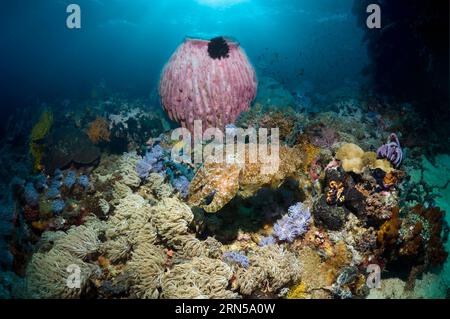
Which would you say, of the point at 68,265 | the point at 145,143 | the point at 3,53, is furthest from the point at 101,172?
the point at 3,53

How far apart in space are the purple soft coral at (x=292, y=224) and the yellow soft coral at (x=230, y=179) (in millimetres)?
887

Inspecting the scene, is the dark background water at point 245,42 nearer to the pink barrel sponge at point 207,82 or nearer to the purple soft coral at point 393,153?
the pink barrel sponge at point 207,82

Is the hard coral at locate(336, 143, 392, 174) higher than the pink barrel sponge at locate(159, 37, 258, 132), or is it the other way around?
the pink barrel sponge at locate(159, 37, 258, 132)

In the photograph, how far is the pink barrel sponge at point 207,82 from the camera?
711cm

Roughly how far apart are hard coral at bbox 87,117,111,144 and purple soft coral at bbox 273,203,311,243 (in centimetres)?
569

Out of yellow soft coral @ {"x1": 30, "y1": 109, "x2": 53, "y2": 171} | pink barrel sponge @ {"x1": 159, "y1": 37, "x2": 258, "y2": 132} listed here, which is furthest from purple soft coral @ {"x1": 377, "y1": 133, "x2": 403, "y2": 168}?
yellow soft coral @ {"x1": 30, "y1": 109, "x2": 53, "y2": 171}

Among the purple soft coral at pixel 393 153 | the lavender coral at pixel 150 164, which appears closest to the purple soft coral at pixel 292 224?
the purple soft coral at pixel 393 153

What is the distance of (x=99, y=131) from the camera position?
342 inches

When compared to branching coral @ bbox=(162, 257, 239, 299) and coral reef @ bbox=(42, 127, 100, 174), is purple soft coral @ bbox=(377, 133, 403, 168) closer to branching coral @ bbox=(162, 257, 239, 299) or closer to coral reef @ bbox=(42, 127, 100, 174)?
branching coral @ bbox=(162, 257, 239, 299)

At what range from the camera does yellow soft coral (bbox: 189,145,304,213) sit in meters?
3.96

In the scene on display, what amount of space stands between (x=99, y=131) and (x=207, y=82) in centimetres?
399

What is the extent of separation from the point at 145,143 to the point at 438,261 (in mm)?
7158

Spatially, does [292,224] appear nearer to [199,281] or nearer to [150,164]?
[199,281]

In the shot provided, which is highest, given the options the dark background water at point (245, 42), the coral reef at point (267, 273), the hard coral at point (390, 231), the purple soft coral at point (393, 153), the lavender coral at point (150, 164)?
the dark background water at point (245, 42)
